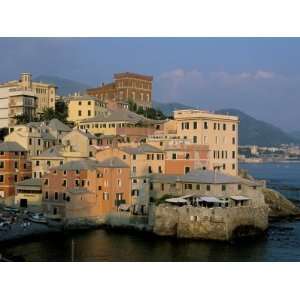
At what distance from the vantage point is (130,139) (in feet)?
157

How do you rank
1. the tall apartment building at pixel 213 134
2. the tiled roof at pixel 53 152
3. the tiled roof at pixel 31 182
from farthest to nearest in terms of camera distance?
the tiled roof at pixel 53 152 < the tall apartment building at pixel 213 134 < the tiled roof at pixel 31 182

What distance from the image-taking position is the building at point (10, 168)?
44.6 m

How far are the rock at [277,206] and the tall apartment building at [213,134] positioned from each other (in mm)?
4361

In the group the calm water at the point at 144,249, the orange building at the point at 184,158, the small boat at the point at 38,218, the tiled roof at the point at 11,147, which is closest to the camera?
the calm water at the point at 144,249

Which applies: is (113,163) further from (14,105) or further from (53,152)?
(14,105)

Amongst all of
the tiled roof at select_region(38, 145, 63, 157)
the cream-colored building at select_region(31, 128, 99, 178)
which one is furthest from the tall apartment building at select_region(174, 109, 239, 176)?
the tiled roof at select_region(38, 145, 63, 157)

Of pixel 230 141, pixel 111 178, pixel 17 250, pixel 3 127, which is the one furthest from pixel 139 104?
pixel 17 250

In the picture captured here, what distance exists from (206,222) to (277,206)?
1432 cm

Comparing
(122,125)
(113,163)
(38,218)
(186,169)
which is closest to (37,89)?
(122,125)

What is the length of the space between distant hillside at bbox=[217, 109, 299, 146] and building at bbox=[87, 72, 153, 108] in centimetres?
7659

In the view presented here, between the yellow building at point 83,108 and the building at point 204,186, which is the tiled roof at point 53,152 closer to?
the building at point 204,186

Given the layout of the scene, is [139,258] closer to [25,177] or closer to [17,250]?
[17,250]

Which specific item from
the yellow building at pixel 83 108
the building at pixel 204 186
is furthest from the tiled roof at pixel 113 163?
the yellow building at pixel 83 108

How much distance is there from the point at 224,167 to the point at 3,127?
2403 centimetres
